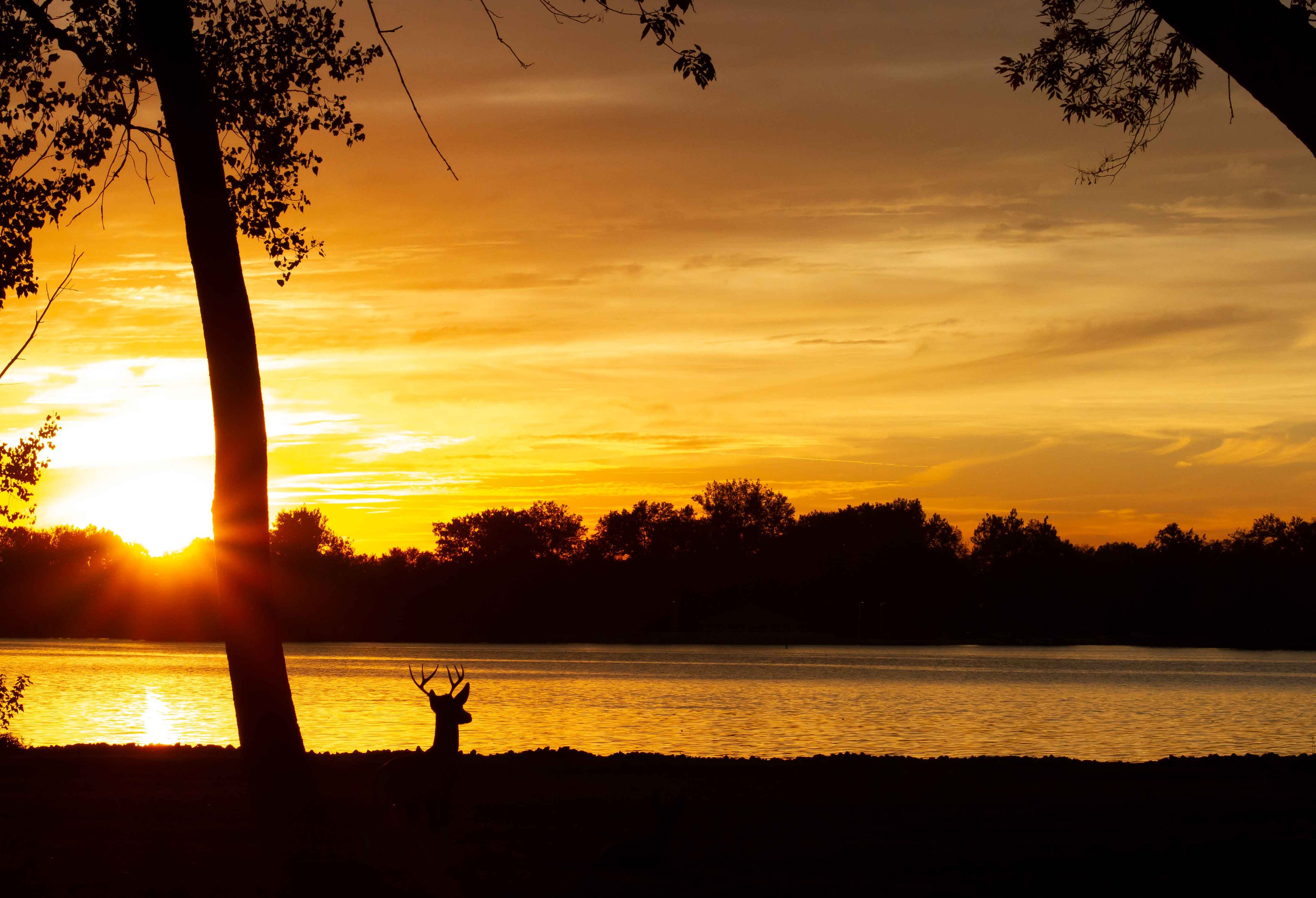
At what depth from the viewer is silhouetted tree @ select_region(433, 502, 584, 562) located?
518 feet

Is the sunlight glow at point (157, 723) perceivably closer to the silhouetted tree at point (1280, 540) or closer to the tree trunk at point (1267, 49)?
the tree trunk at point (1267, 49)

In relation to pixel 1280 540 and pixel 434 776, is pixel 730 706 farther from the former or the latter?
pixel 1280 540

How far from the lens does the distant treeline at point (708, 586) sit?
146750 mm

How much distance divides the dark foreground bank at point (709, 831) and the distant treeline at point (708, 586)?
4776 inches

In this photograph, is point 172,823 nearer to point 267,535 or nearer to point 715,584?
point 267,535

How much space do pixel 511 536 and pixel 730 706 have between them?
379ft

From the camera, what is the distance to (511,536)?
159 metres

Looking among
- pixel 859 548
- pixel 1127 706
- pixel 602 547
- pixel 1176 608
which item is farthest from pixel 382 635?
pixel 1127 706

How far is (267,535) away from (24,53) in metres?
7.03

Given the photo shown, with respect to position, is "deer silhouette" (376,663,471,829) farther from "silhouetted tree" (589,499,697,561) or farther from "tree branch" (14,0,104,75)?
"silhouetted tree" (589,499,697,561)

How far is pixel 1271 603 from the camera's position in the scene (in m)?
152

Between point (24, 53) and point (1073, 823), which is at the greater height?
point (24, 53)

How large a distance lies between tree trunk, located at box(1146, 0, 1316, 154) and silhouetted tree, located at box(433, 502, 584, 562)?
490 ft

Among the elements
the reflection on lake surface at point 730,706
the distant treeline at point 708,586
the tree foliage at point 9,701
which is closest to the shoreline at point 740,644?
the distant treeline at point 708,586
